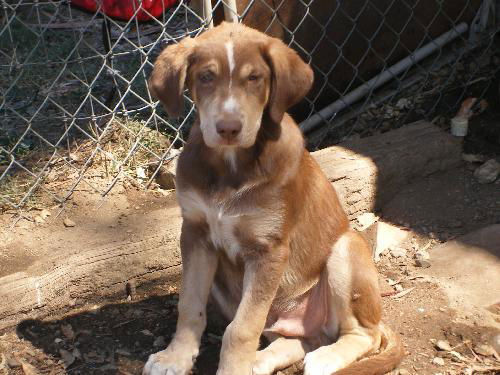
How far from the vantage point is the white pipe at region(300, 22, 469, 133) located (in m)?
5.12

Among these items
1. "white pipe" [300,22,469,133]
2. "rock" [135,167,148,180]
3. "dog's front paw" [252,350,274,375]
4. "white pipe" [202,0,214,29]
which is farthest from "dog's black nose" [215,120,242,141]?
"white pipe" [300,22,469,133]

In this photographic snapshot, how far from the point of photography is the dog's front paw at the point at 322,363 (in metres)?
3.23

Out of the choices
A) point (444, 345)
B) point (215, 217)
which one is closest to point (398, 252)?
point (444, 345)

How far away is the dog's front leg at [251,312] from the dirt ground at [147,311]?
0.30 metres

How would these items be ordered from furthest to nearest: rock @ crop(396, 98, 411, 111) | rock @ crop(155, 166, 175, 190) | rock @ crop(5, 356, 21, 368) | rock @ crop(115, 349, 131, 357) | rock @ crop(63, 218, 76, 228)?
rock @ crop(396, 98, 411, 111)
rock @ crop(155, 166, 175, 190)
rock @ crop(63, 218, 76, 228)
rock @ crop(115, 349, 131, 357)
rock @ crop(5, 356, 21, 368)

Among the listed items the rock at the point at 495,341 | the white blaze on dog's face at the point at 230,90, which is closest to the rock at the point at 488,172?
the rock at the point at 495,341

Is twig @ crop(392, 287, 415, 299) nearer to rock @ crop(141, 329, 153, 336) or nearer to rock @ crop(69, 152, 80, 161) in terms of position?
rock @ crop(141, 329, 153, 336)

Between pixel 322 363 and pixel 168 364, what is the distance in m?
0.63

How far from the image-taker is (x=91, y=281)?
3.81m

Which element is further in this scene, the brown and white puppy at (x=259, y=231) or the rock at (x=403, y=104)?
the rock at (x=403, y=104)

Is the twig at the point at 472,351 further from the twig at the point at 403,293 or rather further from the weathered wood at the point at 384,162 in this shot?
the weathered wood at the point at 384,162

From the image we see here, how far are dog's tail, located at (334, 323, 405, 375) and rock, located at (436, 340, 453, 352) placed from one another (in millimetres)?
193

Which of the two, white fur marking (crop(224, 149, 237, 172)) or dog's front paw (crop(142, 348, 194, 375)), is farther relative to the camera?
dog's front paw (crop(142, 348, 194, 375))

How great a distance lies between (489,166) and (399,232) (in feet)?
2.53
